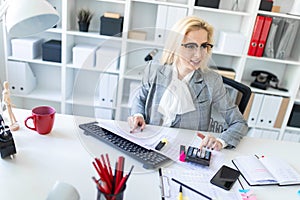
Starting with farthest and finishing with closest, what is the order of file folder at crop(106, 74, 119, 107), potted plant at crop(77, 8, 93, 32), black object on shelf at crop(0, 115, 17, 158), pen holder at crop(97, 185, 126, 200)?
potted plant at crop(77, 8, 93, 32), file folder at crop(106, 74, 119, 107), black object on shelf at crop(0, 115, 17, 158), pen holder at crop(97, 185, 126, 200)

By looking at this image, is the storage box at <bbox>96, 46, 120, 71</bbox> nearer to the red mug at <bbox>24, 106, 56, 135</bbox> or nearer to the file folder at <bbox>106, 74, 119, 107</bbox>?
the file folder at <bbox>106, 74, 119, 107</bbox>

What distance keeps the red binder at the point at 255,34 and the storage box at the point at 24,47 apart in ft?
5.85

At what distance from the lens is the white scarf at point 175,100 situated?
1.17m

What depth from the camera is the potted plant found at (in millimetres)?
2324

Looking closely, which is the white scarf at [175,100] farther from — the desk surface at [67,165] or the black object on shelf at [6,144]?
the black object on shelf at [6,144]

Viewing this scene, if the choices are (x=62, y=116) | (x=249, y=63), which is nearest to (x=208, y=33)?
(x=62, y=116)

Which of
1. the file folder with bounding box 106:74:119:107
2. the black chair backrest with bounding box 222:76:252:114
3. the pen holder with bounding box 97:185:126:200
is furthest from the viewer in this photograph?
the black chair backrest with bounding box 222:76:252:114

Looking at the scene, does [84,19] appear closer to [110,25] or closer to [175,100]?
[110,25]

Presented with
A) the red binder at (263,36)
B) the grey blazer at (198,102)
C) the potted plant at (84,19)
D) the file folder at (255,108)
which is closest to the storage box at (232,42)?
the red binder at (263,36)

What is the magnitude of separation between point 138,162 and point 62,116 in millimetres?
471

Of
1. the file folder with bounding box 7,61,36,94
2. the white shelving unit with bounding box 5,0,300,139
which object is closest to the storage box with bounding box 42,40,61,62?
the white shelving unit with bounding box 5,0,300,139

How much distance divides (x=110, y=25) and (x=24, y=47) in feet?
2.47

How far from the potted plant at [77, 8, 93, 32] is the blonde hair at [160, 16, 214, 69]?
4.44 feet

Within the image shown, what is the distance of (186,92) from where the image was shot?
1.22 metres
